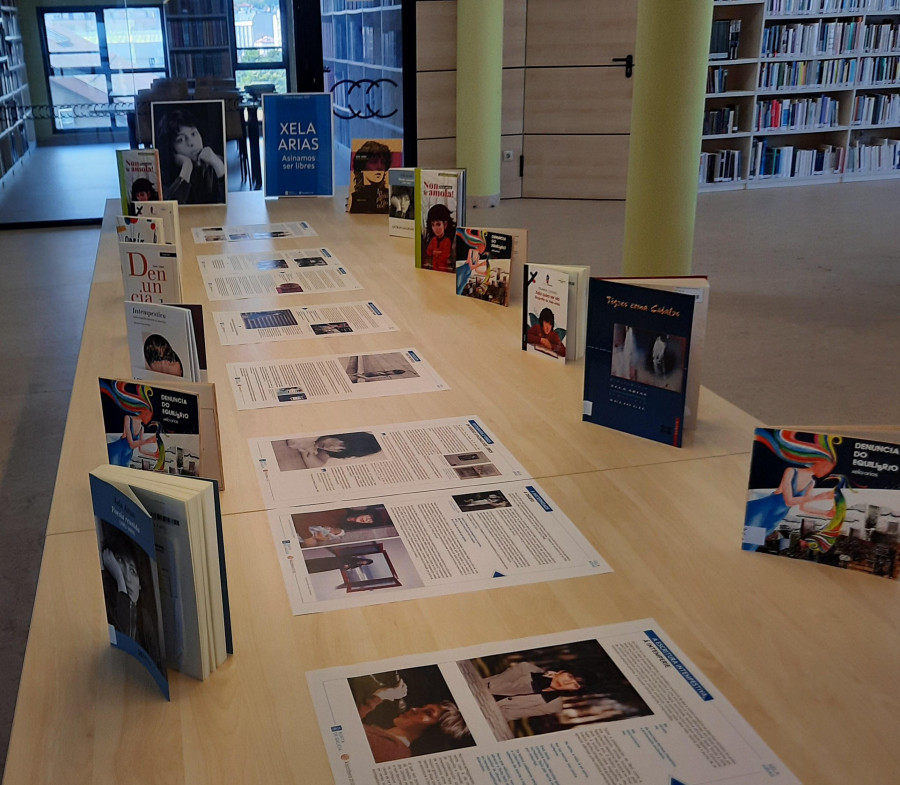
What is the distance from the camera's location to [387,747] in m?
1.10

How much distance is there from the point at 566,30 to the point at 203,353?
667 centimetres

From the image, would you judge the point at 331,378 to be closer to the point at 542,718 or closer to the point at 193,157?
the point at 542,718

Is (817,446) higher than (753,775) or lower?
higher

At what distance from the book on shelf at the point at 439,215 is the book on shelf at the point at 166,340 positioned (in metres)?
1.44

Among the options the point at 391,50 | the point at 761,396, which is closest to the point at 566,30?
the point at 391,50

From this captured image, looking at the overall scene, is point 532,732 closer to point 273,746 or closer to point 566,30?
point 273,746

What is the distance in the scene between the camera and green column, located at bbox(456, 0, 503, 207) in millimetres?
7043

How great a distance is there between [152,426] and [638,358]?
2.95ft

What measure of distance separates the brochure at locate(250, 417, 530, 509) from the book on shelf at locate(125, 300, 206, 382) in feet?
0.67

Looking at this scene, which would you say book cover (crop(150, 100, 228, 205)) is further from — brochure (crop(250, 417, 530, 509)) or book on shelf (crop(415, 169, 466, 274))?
brochure (crop(250, 417, 530, 509))

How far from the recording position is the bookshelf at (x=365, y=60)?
751cm

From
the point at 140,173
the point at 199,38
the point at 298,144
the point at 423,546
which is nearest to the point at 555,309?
the point at 423,546

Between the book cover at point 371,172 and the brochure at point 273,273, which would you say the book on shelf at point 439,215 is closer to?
the brochure at point 273,273

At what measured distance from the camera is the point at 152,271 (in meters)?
2.36
